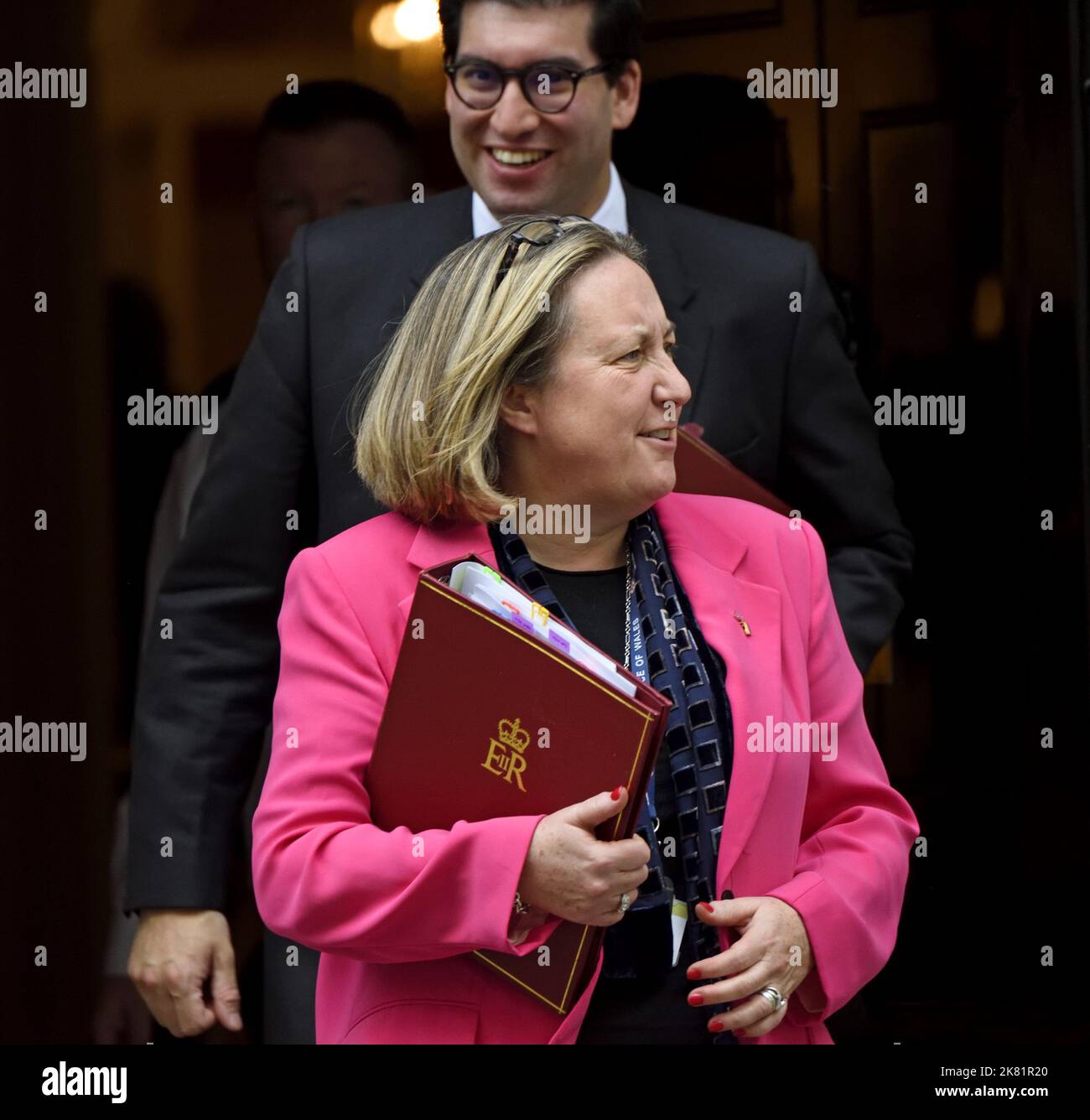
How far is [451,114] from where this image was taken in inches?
124

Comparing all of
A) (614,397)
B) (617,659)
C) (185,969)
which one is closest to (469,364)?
(614,397)

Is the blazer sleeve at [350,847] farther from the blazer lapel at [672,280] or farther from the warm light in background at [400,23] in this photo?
the warm light in background at [400,23]

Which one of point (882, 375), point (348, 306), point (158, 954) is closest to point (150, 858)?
point (158, 954)

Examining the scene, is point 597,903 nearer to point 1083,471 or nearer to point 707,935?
point 707,935

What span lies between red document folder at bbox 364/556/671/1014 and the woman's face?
0.33m

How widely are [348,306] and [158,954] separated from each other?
1202 millimetres

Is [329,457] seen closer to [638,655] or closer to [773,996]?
[638,655]

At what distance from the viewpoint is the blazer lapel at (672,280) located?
3.17 metres

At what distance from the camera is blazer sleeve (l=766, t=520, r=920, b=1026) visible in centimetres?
248

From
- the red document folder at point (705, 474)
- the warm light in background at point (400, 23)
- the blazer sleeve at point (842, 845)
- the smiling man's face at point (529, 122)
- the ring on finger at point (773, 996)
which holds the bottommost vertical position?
the ring on finger at point (773, 996)

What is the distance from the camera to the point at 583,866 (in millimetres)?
2250

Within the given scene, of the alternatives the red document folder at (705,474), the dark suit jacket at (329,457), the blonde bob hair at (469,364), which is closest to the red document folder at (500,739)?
the blonde bob hair at (469,364)

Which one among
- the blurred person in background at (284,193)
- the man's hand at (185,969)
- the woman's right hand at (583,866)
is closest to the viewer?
the woman's right hand at (583,866)
